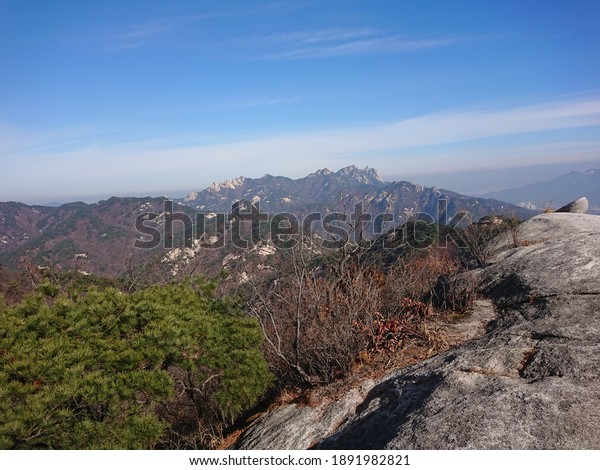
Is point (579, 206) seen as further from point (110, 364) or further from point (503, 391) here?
point (110, 364)

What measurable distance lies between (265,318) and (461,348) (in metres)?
5.56

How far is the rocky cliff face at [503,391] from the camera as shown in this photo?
3699 mm

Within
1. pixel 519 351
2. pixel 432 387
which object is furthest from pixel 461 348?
pixel 432 387

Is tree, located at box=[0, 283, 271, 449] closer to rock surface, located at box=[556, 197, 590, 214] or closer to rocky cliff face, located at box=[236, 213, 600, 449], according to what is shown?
rocky cliff face, located at box=[236, 213, 600, 449]

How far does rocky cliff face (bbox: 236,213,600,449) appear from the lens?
12.1 ft

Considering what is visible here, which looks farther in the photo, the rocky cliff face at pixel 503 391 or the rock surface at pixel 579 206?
the rock surface at pixel 579 206

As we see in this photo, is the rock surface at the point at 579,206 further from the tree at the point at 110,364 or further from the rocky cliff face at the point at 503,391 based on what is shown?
the tree at the point at 110,364

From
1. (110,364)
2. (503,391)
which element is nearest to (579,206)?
(503,391)

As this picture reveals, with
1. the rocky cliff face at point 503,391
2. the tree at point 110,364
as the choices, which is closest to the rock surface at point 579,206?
the rocky cliff face at point 503,391

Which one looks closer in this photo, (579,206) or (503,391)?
(503,391)

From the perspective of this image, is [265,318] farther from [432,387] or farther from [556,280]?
[556,280]

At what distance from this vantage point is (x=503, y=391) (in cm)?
428

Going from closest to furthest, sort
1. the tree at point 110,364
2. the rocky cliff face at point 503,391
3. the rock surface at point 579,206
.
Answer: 1. the rocky cliff face at point 503,391
2. the tree at point 110,364
3. the rock surface at point 579,206

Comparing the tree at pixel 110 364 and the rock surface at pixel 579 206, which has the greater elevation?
the rock surface at pixel 579 206
